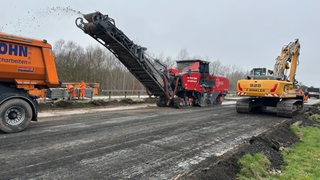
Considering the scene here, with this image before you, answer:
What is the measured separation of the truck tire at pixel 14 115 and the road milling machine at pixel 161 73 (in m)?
5.09

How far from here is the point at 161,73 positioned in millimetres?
15898

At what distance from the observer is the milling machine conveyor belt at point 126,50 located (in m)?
12.2

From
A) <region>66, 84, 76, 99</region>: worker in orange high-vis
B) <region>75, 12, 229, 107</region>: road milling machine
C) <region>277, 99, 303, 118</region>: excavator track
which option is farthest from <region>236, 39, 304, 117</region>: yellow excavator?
<region>66, 84, 76, 99</region>: worker in orange high-vis

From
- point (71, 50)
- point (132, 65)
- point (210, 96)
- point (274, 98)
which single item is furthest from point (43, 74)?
point (71, 50)

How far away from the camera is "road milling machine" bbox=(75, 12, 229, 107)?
12.5 m

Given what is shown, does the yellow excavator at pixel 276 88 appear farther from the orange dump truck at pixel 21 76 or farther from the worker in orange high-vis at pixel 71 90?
the worker in orange high-vis at pixel 71 90

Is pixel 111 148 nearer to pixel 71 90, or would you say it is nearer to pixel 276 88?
pixel 276 88

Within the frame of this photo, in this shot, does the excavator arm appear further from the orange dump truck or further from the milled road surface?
the orange dump truck

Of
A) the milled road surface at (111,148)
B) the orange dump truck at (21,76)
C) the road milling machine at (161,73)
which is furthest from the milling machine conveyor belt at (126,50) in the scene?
the milled road surface at (111,148)

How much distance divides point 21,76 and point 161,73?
8656 mm

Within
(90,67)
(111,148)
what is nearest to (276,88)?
(111,148)

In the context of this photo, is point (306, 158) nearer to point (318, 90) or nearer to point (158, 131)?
point (158, 131)

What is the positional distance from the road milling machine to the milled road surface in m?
4.62

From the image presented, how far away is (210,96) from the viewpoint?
19516mm
